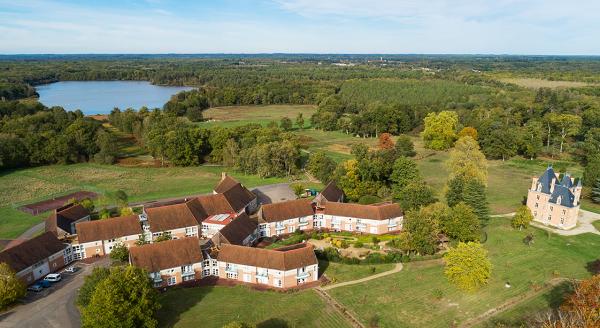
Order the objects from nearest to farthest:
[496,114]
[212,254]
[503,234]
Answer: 1. [212,254]
2. [503,234]
3. [496,114]

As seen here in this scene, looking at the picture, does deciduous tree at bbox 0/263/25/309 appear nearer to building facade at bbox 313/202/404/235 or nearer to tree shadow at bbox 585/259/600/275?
building facade at bbox 313/202/404/235

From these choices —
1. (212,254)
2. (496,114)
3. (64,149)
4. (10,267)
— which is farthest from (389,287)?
(496,114)

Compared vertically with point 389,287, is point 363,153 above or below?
above

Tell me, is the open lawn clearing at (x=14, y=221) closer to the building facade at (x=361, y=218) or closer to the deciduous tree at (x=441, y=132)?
the building facade at (x=361, y=218)

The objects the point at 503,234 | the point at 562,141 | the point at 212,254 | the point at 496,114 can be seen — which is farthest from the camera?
the point at 496,114

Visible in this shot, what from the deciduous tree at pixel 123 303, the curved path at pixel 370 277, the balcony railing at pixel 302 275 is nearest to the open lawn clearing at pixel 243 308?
the balcony railing at pixel 302 275

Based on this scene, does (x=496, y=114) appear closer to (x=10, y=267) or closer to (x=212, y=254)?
(x=212, y=254)

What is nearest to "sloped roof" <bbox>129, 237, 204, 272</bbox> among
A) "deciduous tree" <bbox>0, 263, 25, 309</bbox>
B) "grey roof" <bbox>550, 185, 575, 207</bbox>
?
"deciduous tree" <bbox>0, 263, 25, 309</bbox>
